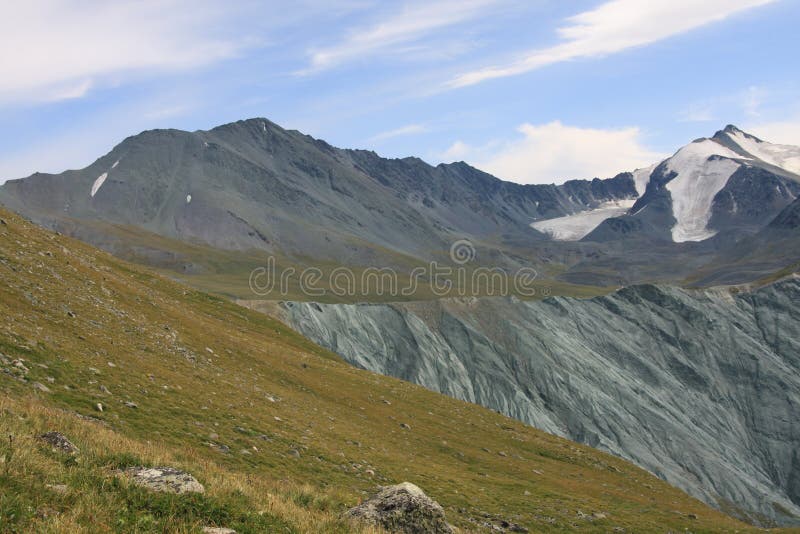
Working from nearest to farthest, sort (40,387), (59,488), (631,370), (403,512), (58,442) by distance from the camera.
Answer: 1. (59,488)
2. (58,442)
3. (403,512)
4. (40,387)
5. (631,370)

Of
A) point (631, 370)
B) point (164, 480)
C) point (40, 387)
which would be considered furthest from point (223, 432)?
point (631, 370)

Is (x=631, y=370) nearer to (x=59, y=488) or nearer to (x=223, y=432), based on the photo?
(x=223, y=432)

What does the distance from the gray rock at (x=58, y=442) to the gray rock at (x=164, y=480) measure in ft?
5.05

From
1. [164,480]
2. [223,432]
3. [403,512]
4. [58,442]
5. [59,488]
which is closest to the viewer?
[59,488]

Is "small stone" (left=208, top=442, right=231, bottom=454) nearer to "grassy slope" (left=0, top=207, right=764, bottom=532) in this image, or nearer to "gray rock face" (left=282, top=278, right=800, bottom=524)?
"grassy slope" (left=0, top=207, right=764, bottom=532)

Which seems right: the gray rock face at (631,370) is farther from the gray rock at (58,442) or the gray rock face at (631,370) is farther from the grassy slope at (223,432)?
the gray rock at (58,442)

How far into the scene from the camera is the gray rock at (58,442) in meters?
13.5

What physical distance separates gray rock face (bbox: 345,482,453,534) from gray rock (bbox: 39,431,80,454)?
21.2 feet

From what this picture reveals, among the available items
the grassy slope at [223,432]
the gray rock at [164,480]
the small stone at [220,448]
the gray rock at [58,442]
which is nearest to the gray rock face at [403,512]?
the grassy slope at [223,432]

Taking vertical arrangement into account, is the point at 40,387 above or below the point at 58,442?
below

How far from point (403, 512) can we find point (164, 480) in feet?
19.8

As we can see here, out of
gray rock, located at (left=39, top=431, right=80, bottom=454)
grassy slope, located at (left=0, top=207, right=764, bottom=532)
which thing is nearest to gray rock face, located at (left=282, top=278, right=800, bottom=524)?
grassy slope, located at (left=0, top=207, right=764, bottom=532)

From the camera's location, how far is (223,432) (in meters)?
25.6

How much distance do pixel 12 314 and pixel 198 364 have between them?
10.3 metres
